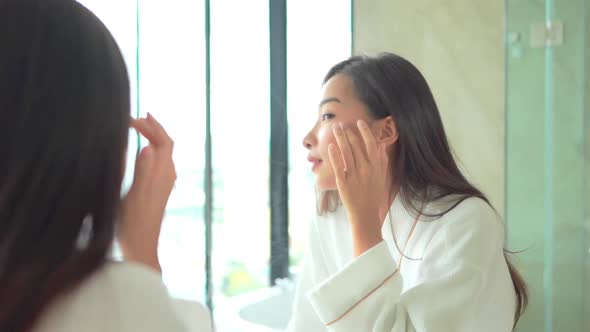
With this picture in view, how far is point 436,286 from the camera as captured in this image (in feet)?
2.46

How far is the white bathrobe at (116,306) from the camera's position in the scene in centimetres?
36

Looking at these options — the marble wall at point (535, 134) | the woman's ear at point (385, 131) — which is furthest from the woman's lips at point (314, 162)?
the marble wall at point (535, 134)

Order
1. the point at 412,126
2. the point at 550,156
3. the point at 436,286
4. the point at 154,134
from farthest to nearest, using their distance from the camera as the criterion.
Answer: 1. the point at 550,156
2. the point at 412,126
3. the point at 436,286
4. the point at 154,134

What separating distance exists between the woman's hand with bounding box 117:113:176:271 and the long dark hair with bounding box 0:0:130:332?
0.06 metres

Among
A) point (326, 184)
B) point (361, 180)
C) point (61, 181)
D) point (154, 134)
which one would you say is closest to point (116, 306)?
point (61, 181)

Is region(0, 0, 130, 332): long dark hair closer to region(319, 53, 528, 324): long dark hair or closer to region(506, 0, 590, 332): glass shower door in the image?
region(319, 53, 528, 324): long dark hair

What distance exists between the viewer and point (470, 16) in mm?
1718

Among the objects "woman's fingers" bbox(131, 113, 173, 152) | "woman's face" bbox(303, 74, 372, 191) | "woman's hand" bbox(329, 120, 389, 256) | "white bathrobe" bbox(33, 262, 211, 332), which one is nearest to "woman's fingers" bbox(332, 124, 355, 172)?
"woman's hand" bbox(329, 120, 389, 256)

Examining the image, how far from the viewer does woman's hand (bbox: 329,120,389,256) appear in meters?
0.79

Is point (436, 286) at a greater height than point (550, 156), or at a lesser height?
lesser

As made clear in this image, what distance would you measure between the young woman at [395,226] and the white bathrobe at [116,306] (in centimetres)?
41

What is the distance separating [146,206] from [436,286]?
0.47 meters

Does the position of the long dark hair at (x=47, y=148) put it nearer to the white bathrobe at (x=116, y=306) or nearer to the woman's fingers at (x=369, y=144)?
the white bathrobe at (x=116, y=306)

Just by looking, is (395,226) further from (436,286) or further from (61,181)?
(61,181)
